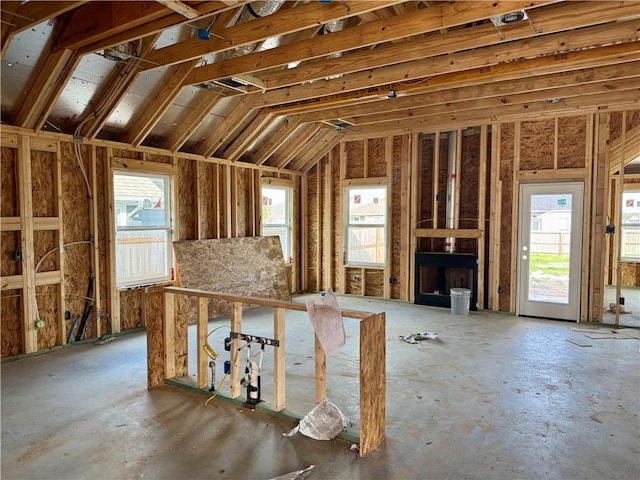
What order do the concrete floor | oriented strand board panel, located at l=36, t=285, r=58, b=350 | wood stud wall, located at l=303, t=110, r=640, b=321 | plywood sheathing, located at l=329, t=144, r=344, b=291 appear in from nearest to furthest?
the concrete floor < oriented strand board panel, located at l=36, t=285, r=58, b=350 < wood stud wall, located at l=303, t=110, r=640, b=321 < plywood sheathing, located at l=329, t=144, r=344, b=291

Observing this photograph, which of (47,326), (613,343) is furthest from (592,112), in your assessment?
(47,326)

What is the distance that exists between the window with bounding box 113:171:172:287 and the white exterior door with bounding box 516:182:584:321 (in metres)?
5.67

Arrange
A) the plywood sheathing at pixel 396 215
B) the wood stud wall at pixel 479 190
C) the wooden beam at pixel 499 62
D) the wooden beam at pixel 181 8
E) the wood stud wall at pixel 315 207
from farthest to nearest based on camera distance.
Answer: the plywood sheathing at pixel 396 215
the wood stud wall at pixel 479 190
the wood stud wall at pixel 315 207
the wooden beam at pixel 499 62
the wooden beam at pixel 181 8

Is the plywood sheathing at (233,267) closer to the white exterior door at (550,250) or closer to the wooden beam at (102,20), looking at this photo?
the wooden beam at (102,20)

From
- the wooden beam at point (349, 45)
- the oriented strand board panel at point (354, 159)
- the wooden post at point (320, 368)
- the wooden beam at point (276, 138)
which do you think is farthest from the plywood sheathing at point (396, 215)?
the wooden post at point (320, 368)

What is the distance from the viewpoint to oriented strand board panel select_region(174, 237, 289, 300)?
20.6 ft

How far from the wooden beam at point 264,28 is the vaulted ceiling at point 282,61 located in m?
0.01

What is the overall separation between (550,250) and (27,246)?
721 centimetres

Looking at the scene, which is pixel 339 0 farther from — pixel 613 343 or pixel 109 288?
pixel 613 343

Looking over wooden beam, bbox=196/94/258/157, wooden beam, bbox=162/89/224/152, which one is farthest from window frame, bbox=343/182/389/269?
wooden beam, bbox=162/89/224/152

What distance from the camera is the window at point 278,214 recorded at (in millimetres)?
8242

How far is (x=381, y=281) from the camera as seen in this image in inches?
321

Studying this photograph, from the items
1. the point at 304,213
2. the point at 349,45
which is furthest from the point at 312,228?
the point at 349,45

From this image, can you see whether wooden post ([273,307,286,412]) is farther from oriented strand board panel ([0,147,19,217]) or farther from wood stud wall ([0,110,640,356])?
oriented strand board panel ([0,147,19,217])
